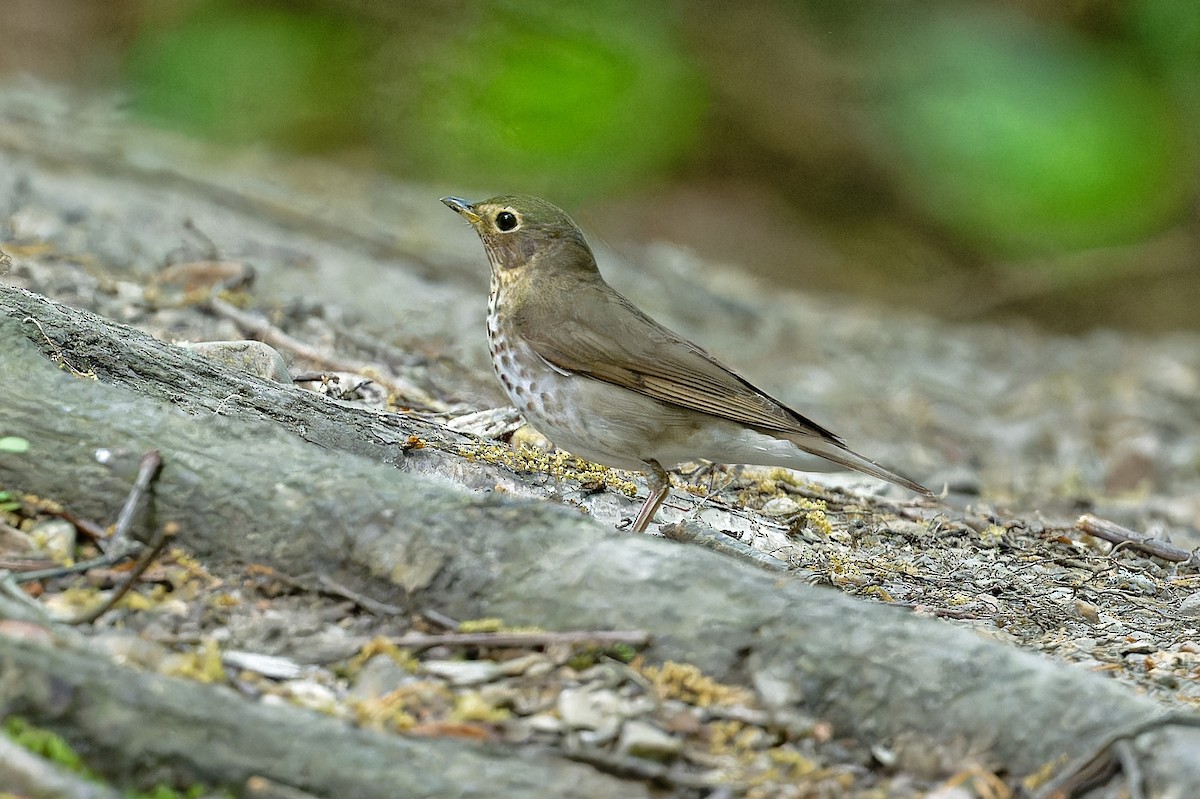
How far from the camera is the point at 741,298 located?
10875mm

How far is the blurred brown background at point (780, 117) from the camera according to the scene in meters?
11.2

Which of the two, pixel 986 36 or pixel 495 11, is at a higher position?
pixel 986 36

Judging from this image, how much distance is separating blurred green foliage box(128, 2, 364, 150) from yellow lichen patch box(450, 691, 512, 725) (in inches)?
385

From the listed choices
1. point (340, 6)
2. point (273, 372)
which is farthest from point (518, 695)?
point (340, 6)

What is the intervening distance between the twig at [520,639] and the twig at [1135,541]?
281 cm

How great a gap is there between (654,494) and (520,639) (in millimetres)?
1611

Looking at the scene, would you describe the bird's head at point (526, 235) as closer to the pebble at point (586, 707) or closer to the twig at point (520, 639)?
the twig at point (520, 639)

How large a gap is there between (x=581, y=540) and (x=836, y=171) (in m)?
9.76

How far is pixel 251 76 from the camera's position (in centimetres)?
1212

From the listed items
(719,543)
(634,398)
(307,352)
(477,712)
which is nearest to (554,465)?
(634,398)

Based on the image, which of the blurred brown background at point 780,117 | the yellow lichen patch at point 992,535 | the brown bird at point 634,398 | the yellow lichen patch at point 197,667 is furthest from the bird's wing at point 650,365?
the blurred brown background at point 780,117

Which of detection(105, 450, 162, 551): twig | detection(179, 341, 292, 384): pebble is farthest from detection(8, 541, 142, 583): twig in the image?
detection(179, 341, 292, 384): pebble

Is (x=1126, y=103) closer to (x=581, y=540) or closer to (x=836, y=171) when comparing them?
(x=836, y=171)

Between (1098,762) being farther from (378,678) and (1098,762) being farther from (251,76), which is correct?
(251,76)
